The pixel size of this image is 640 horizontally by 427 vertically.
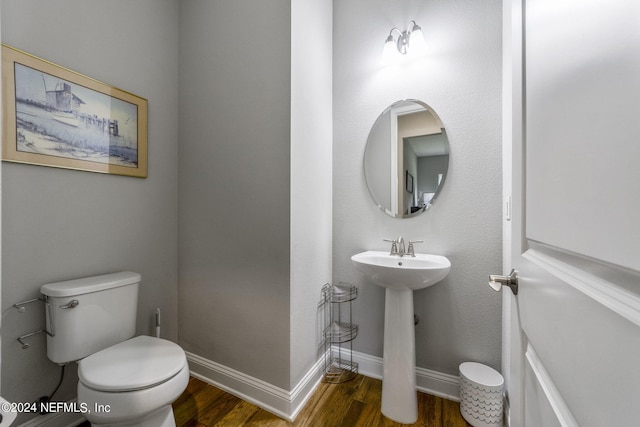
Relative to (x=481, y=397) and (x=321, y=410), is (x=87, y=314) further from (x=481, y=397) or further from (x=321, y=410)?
(x=481, y=397)

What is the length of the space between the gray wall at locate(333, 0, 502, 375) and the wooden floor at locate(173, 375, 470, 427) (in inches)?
9.9

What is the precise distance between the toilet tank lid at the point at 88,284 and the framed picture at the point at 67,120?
0.60 metres

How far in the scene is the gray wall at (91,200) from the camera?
122 centimetres

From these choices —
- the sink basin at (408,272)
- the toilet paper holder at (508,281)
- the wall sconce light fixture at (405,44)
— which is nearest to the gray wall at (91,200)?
the sink basin at (408,272)

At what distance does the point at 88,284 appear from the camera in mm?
1328

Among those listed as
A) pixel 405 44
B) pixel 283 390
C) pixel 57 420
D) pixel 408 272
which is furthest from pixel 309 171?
pixel 57 420

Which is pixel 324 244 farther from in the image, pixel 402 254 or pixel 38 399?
pixel 38 399

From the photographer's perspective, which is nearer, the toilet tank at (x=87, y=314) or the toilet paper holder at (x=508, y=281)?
the toilet paper holder at (x=508, y=281)

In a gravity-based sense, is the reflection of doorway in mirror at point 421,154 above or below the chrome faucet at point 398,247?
above

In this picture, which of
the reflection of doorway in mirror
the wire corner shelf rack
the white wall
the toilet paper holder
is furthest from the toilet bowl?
the reflection of doorway in mirror

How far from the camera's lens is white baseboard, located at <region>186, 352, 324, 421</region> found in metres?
1.47

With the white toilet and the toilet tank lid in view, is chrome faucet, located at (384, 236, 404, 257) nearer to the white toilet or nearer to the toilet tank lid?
the white toilet

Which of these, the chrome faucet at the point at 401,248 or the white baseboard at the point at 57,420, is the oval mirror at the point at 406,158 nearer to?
the chrome faucet at the point at 401,248

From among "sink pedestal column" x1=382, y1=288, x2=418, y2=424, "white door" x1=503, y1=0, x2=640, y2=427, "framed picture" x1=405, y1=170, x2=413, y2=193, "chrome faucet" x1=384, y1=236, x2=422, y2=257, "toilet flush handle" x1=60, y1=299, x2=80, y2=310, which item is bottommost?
"sink pedestal column" x1=382, y1=288, x2=418, y2=424
